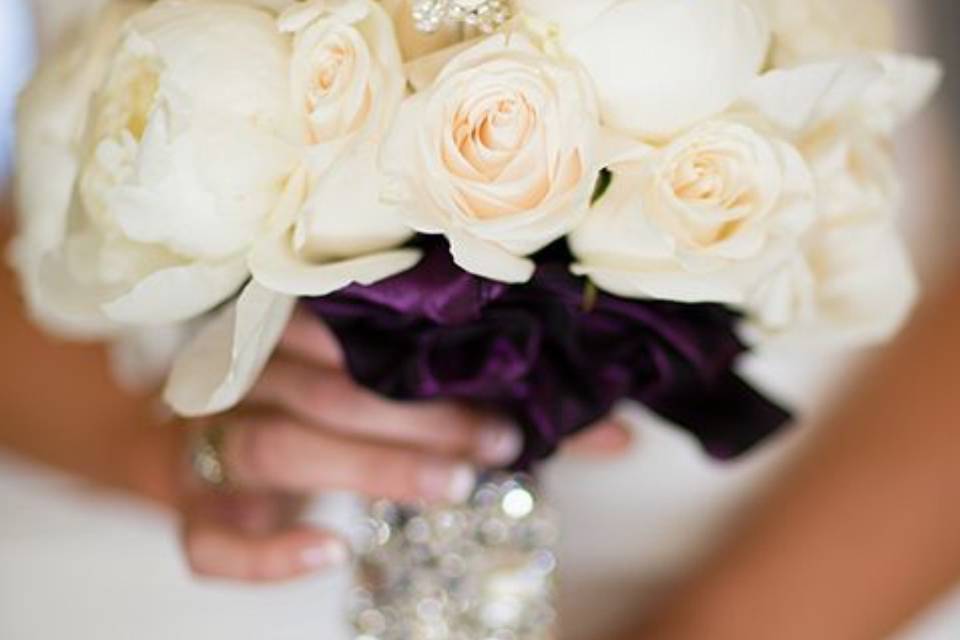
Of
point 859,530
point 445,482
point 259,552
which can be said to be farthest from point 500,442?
point 859,530

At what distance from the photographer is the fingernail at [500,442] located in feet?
2.08

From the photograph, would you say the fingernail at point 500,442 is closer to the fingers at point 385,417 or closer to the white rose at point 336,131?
the fingers at point 385,417

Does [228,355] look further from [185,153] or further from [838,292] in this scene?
[838,292]

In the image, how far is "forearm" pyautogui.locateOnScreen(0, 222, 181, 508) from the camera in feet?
3.23

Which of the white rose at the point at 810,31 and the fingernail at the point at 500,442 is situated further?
the fingernail at the point at 500,442

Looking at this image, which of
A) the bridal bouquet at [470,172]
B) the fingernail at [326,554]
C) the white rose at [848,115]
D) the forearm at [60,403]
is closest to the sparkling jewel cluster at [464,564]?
the fingernail at [326,554]

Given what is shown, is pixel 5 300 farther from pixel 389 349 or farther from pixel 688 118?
pixel 688 118

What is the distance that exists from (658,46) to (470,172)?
0.07m

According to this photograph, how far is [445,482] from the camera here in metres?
0.63

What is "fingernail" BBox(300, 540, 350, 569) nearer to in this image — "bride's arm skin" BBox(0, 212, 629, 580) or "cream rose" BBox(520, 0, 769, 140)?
"bride's arm skin" BBox(0, 212, 629, 580)

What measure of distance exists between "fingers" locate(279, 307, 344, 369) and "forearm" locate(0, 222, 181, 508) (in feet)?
1.03

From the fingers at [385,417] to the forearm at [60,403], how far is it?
308 millimetres

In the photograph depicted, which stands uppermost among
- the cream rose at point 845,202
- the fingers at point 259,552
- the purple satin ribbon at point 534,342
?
the cream rose at point 845,202

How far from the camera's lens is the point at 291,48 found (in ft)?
1.56
